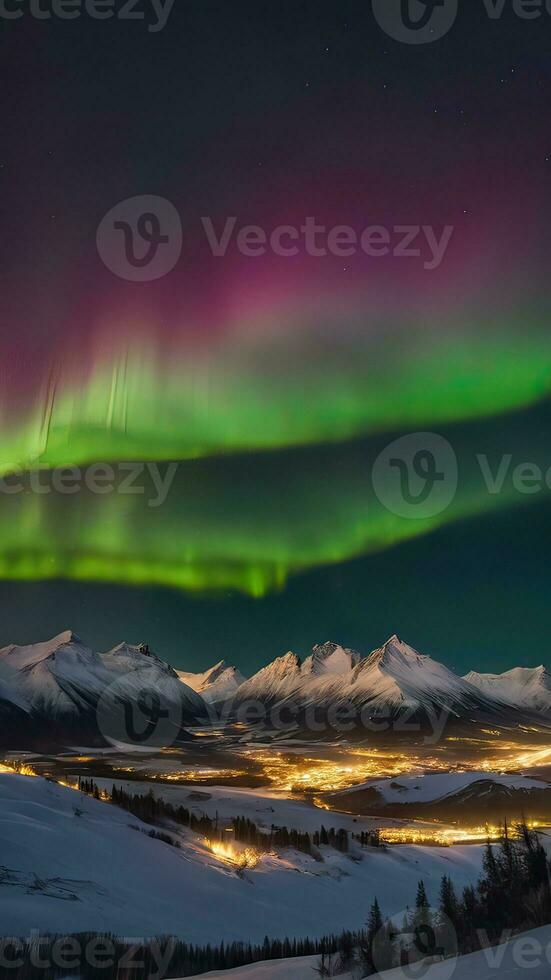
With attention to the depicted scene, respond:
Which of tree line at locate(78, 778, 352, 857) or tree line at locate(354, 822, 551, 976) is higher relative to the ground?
tree line at locate(354, 822, 551, 976)

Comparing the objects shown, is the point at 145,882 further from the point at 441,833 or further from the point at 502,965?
the point at 441,833

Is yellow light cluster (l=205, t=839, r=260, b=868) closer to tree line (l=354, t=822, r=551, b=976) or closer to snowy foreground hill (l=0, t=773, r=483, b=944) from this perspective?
snowy foreground hill (l=0, t=773, r=483, b=944)

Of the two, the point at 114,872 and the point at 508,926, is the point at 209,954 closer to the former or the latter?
the point at 114,872

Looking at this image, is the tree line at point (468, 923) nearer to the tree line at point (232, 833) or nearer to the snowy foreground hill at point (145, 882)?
the snowy foreground hill at point (145, 882)

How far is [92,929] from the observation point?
95.9 feet

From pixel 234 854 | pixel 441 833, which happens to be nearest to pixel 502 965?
pixel 234 854

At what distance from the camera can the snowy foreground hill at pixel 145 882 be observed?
31266mm

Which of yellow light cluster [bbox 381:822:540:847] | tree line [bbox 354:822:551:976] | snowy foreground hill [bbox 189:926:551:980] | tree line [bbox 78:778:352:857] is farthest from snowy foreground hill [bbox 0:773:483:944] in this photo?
yellow light cluster [bbox 381:822:540:847]

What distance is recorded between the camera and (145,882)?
125 feet

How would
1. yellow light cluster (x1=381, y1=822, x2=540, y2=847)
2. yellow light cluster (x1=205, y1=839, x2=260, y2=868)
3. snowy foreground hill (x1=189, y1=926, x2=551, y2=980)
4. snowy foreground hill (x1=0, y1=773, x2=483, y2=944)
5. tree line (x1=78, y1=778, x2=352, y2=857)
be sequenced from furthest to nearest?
yellow light cluster (x1=381, y1=822, x2=540, y2=847), tree line (x1=78, y1=778, x2=352, y2=857), yellow light cluster (x1=205, y1=839, x2=260, y2=868), snowy foreground hill (x1=0, y1=773, x2=483, y2=944), snowy foreground hill (x1=189, y1=926, x2=551, y2=980)

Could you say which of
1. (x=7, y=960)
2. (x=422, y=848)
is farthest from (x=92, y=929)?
(x=422, y=848)

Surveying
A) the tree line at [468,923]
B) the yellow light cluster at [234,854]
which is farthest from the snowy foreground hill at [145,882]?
the tree line at [468,923]

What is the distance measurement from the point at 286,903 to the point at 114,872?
10615mm

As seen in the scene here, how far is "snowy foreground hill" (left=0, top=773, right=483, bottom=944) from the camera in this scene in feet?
103
